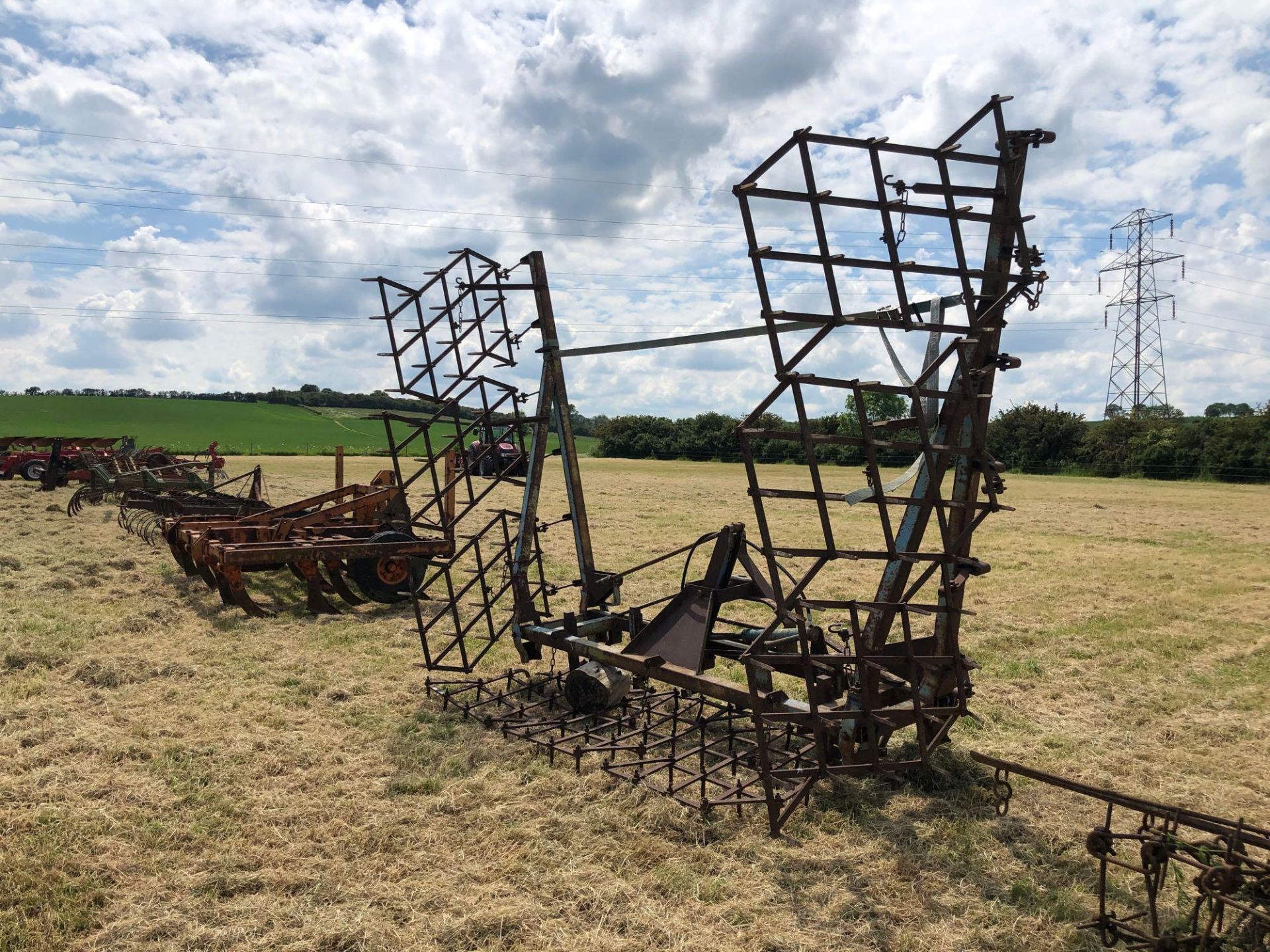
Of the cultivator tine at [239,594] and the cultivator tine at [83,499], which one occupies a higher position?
the cultivator tine at [83,499]

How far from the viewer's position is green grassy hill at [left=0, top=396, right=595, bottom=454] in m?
57.0

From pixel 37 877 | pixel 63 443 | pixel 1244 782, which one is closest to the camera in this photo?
pixel 37 877

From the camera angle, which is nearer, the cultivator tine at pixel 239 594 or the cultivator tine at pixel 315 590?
the cultivator tine at pixel 239 594

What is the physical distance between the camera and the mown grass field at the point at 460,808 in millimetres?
3611

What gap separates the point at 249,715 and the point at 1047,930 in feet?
17.5

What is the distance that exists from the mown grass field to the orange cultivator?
27.1 inches

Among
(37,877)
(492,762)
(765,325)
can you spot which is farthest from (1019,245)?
(37,877)

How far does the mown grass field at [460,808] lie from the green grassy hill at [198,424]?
47.6 metres

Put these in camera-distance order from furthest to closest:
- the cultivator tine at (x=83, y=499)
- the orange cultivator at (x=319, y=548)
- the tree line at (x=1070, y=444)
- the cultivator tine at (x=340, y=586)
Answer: the tree line at (x=1070, y=444) < the cultivator tine at (x=83, y=499) < the cultivator tine at (x=340, y=586) < the orange cultivator at (x=319, y=548)

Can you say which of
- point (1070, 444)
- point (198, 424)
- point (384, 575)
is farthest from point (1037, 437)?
point (198, 424)

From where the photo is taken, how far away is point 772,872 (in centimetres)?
404

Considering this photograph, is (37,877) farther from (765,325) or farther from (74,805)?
(765,325)

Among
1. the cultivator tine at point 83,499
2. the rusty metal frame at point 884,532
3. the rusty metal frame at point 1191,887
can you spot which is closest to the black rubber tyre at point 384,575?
the rusty metal frame at point 884,532

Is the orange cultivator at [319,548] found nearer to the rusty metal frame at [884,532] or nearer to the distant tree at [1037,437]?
the rusty metal frame at [884,532]
